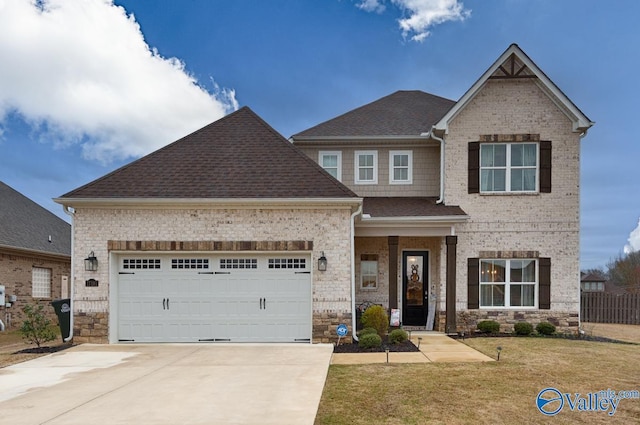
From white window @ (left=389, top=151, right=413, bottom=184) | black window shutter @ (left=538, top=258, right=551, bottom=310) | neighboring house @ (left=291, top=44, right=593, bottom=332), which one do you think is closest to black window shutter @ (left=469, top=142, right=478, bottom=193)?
neighboring house @ (left=291, top=44, right=593, bottom=332)

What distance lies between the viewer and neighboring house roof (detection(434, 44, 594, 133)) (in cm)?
1304

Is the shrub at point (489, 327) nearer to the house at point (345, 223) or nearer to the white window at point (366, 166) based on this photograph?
the house at point (345, 223)

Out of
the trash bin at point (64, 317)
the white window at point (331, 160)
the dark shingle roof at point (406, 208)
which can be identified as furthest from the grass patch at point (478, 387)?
the white window at point (331, 160)

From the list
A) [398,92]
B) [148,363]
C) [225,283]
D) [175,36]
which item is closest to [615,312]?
[398,92]

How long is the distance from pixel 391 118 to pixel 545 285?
7.83m

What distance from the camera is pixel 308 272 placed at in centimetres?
1095

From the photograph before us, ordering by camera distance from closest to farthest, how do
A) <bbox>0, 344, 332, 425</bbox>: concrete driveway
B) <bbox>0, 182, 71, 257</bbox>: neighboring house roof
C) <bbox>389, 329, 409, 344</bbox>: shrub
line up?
1. <bbox>0, 344, 332, 425</bbox>: concrete driveway
2. <bbox>389, 329, 409, 344</bbox>: shrub
3. <bbox>0, 182, 71, 257</bbox>: neighboring house roof

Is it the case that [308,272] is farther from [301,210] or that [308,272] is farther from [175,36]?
[175,36]

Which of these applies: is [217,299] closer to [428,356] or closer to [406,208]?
[428,356]

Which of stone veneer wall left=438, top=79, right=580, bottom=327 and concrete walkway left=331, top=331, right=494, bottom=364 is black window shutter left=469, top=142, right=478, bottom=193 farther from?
concrete walkway left=331, top=331, right=494, bottom=364

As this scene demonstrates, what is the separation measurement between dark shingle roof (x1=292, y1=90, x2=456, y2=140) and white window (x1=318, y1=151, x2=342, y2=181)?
66cm

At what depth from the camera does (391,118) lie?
52.0 ft

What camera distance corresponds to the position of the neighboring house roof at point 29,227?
16239 millimetres

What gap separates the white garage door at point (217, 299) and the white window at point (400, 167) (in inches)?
215
